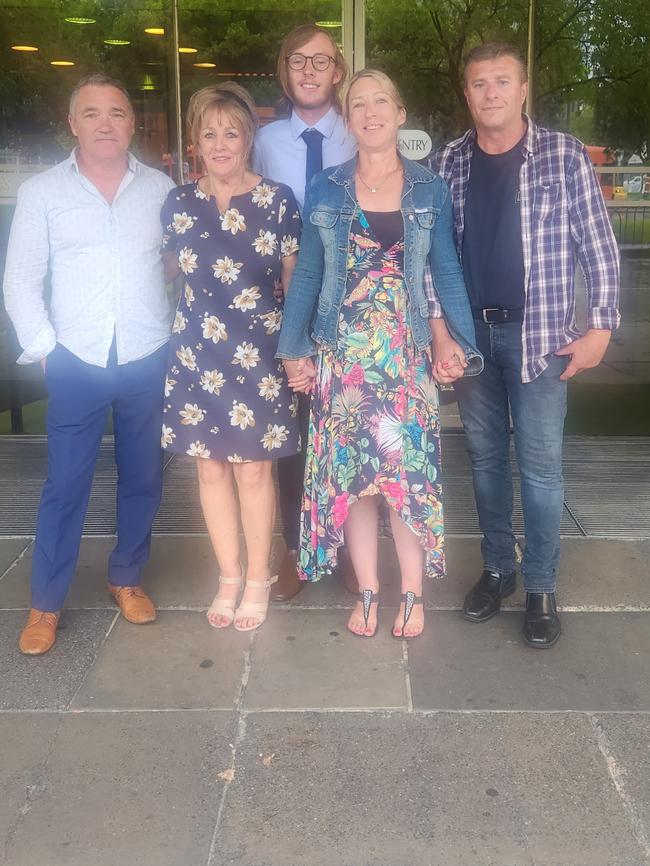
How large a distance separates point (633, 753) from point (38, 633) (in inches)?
75.9

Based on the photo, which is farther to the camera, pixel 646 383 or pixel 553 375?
pixel 646 383

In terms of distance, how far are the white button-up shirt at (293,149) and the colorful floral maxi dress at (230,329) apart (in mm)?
246

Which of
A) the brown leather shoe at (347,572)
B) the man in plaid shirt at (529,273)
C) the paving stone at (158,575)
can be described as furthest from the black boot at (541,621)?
the paving stone at (158,575)

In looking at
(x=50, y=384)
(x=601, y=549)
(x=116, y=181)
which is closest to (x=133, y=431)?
(x=50, y=384)

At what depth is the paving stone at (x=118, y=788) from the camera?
223 cm

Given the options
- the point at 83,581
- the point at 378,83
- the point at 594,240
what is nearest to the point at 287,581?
the point at 83,581

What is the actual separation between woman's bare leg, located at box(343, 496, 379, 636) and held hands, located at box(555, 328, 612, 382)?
80 cm

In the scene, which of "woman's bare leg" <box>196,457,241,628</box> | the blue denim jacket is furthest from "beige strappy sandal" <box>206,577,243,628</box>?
the blue denim jacket

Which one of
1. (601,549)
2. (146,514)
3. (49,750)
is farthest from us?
(601,549)

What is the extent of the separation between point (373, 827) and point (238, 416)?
138 cm

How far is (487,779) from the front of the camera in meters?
2.47

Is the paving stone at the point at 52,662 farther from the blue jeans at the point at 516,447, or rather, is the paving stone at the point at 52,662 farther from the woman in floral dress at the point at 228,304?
the blue jeans at the point at 516,447

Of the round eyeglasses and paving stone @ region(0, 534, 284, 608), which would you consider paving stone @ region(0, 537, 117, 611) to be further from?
the round eyeglasses

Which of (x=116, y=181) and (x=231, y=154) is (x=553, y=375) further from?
(x=116, y=181)
